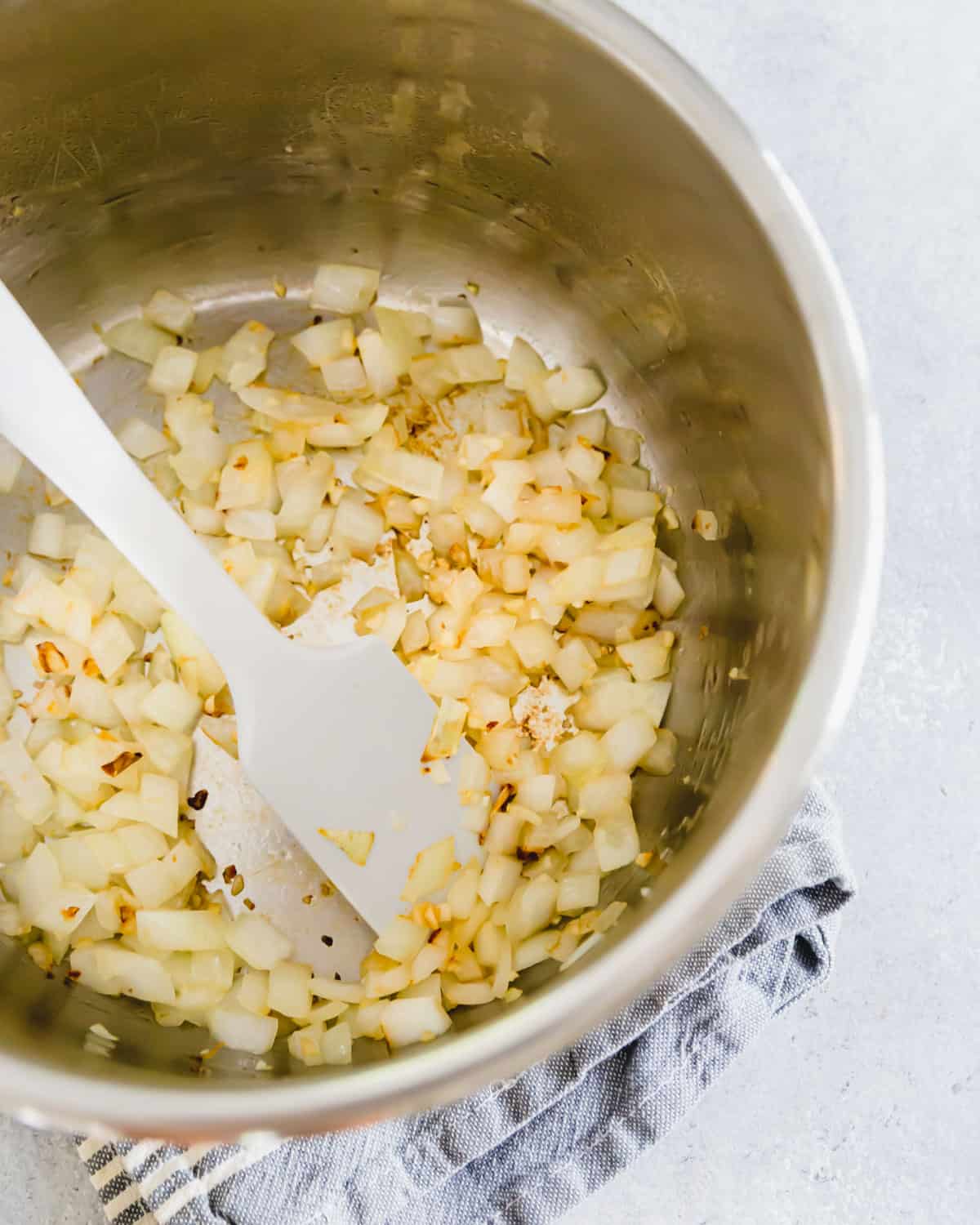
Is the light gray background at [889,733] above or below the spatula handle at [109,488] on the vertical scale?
below

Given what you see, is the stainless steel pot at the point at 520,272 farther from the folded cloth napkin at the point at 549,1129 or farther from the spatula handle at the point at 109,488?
the spatula handle at the point at 109,488

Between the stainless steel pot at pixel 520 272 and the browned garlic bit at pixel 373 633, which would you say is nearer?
the stainless steel pot at pixel 520 272

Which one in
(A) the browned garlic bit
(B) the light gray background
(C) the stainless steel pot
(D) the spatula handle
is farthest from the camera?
(B) the light gray background

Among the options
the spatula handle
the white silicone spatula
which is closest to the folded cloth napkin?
the white silicone spatula

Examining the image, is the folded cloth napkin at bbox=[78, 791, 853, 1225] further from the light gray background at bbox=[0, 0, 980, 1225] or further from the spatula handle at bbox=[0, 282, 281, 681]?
the spatula handle at bbox=[0, 282, 281, 681]

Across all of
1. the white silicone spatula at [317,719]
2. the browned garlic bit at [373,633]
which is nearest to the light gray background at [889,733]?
the browned garlic bit at [373,633]
